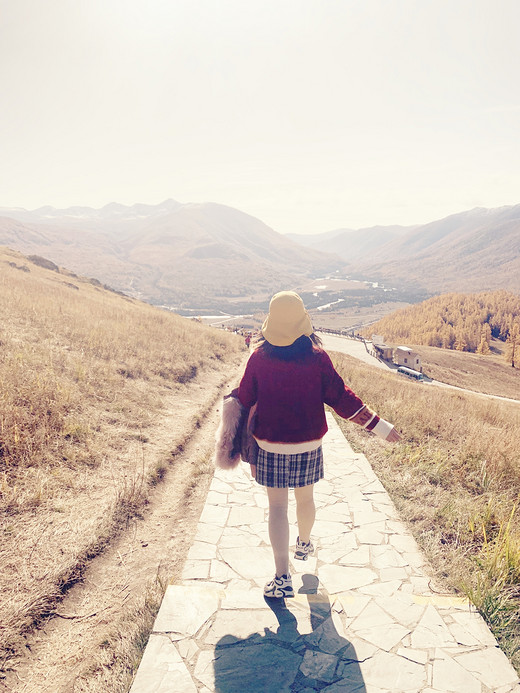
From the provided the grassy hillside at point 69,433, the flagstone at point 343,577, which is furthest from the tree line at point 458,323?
the flagstone at point 343,577

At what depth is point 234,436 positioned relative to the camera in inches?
121

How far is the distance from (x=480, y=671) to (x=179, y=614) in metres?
1.92

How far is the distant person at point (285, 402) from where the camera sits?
286 cm

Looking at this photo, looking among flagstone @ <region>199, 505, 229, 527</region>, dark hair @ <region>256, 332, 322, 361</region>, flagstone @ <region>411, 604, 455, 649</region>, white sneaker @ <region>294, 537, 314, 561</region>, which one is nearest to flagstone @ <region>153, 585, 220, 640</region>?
white sneaker @ <region>294, 537, 314, 561</region>

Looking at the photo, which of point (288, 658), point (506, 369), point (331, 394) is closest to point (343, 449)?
point (331, 394)

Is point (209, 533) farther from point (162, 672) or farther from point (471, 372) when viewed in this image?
point (471, 372)

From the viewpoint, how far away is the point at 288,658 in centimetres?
253

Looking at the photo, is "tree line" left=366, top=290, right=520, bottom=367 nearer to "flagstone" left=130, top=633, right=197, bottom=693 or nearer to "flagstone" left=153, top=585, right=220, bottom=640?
"flagstone" left=153, top=585, right=220, bottom=640

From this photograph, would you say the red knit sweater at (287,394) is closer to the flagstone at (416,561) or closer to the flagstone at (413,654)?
the flagstone at (413,654)

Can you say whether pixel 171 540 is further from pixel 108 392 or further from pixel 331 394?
pixel 108 392

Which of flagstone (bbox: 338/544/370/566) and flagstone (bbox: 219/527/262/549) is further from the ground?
flagstone (bbox: 338/544/370/566)

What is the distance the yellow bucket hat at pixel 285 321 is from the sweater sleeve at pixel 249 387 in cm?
24

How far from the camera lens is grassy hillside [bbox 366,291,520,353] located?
10995cm

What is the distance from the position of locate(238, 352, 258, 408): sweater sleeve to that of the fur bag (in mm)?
61
